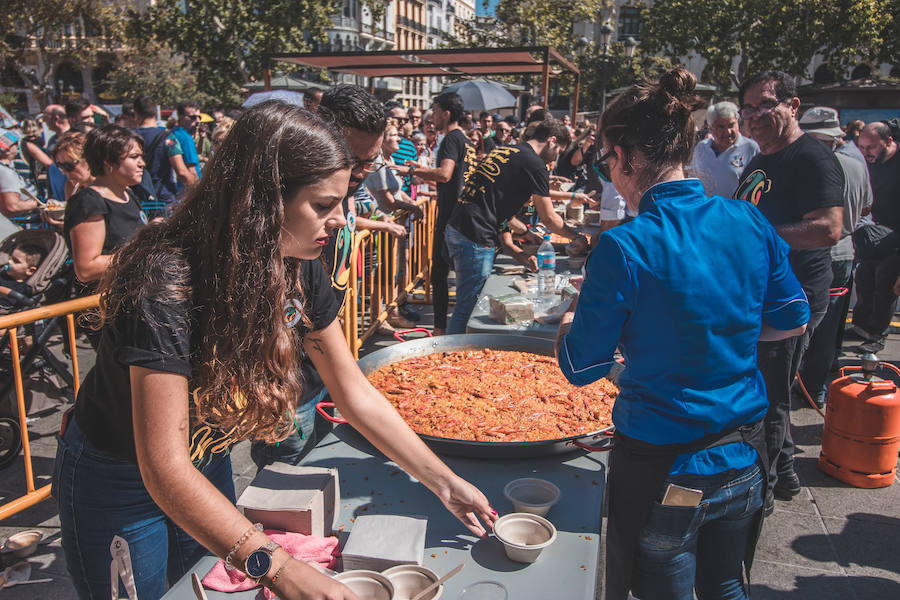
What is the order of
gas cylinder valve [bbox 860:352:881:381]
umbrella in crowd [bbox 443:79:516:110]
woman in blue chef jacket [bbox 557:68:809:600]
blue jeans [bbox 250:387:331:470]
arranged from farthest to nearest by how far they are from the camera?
1. umbrella in crowd [bbox 443:79:516:110]
2. gas cylinder valve [bbox 860:352:881:381]
3. blue jeans [bbox 250:387:331:470]
4. woman in blue chef jacket [bbox 557:68:809:600]

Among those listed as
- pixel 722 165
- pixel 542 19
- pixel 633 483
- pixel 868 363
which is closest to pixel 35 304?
pixel 633 483

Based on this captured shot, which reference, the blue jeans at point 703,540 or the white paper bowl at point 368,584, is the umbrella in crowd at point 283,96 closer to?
the white paper bowl at point 368,584

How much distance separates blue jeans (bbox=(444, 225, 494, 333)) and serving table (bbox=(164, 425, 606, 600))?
2803 mm

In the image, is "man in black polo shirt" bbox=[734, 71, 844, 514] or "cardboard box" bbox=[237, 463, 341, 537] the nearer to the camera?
"cardboard box" bbox=[237, 463, 341, 537]

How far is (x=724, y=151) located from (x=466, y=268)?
2.39 meters

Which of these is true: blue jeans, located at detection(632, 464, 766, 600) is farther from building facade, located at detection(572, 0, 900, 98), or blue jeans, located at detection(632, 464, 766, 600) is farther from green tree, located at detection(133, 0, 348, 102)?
building facade, located at detection(572, 0, 900, 98)

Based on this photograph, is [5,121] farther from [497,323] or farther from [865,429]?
[865,429]

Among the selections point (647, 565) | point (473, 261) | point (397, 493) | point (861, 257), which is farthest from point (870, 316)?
point (397, 493)

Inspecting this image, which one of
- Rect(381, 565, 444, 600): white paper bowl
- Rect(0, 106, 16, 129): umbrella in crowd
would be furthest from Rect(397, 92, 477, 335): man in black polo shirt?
Rect(0, 106, 16, 129): umbrella in crowd

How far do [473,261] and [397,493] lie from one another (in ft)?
10.2

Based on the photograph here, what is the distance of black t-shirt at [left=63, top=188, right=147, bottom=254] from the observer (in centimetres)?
327

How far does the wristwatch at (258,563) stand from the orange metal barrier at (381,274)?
11.1 feet

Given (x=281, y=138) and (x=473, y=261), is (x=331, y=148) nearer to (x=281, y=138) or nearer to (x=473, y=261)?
(x=281, y=138)

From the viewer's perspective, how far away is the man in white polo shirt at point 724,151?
4727mm
